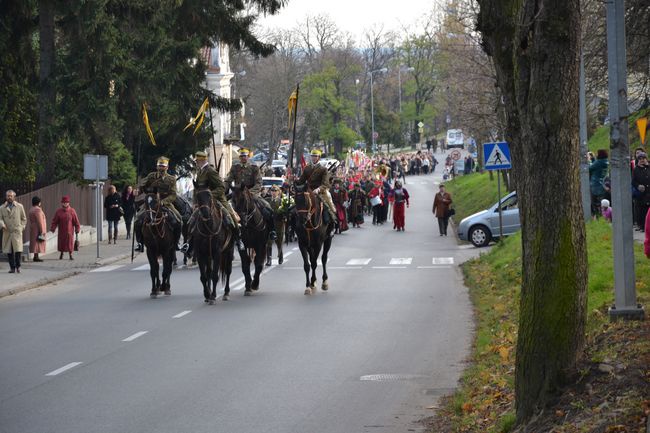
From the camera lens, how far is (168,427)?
33.7 feet

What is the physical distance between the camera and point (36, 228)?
105ft

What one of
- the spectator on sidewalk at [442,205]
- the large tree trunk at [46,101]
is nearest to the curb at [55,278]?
the large tree trunk at [46,101]

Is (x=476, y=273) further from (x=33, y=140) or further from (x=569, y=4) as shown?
(x=33, y=140)

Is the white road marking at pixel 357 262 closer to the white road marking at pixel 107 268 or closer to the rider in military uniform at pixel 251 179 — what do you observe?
the white road marking at pixel 107 268

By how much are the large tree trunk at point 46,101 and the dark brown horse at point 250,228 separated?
55.4 ft

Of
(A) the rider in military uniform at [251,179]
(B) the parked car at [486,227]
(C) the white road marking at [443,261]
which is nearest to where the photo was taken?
(A) the rider in military uniform at [251,179]

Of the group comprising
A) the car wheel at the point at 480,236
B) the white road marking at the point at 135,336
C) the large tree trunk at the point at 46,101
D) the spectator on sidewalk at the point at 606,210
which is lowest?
the white road marking at the point at 135,336

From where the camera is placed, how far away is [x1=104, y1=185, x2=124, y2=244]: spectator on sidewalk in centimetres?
3975

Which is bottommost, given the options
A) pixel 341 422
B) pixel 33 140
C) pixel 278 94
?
pixel 341 422

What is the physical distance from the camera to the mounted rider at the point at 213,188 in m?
20.9

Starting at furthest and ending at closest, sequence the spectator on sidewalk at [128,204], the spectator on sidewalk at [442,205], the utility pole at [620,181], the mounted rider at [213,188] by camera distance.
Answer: the spectator on sidewalk at [442,205] → the spectator on sidewalk at [128,204] → the mounted rider at [213,188] → the utility pole at [620,181]

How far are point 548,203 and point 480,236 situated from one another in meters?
27.5

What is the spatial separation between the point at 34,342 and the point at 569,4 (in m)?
10.1

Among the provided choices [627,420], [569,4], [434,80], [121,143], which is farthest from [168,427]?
[434,80]
